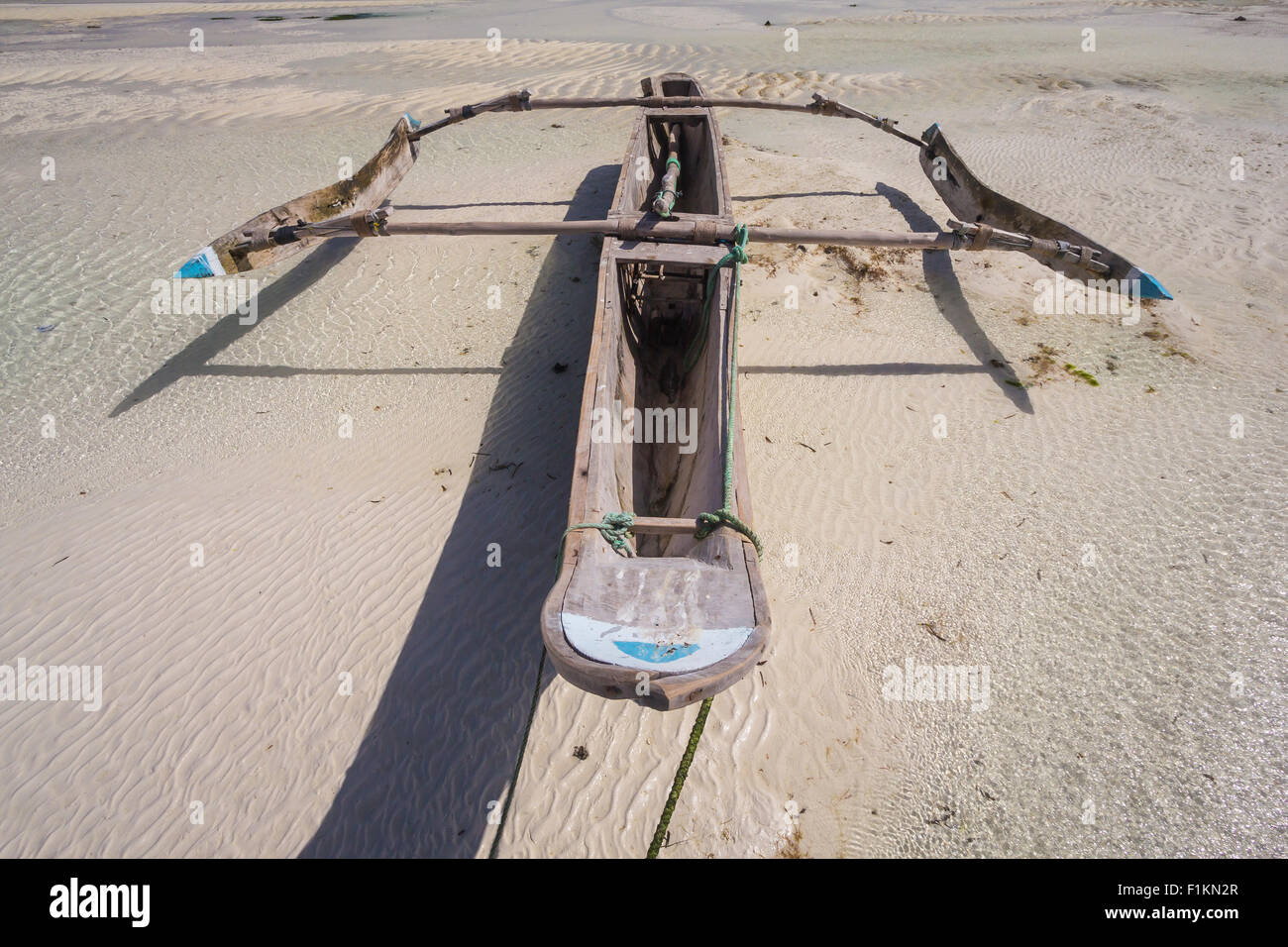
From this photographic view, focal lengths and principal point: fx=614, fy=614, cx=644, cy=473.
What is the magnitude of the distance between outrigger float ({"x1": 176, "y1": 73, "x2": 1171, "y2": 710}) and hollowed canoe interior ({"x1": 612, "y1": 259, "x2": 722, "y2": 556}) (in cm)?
2

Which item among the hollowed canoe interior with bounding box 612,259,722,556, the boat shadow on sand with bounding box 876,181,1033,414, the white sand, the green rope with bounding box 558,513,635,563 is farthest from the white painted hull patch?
the boat shadow on sand with bounding box 876,181,1033,414

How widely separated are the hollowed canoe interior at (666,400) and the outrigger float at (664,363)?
2cm

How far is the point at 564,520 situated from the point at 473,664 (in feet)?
4.05

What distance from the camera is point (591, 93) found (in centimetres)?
1241

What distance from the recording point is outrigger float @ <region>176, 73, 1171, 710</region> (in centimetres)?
241

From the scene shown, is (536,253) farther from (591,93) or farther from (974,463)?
(591,93)

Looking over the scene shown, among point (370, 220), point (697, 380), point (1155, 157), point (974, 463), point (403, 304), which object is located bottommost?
point (974, 463)

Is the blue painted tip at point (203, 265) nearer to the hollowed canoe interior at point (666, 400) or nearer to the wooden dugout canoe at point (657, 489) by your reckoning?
the wooden dugout canoe at point (657, 489)

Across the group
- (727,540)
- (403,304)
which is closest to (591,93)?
(403,304)

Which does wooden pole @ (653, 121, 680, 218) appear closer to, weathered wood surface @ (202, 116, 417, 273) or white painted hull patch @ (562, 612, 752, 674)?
weathered wood surface @ (202, 116, 417, 273)

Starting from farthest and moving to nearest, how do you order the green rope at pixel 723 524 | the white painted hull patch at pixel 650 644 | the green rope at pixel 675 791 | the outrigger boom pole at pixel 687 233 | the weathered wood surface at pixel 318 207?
the weathered wood surface at pixel 318 207
the outrigger boom pole at pixel 687 233
the green rope at pixel 723 524
the green rope at pixel 675 791
the white painted hull patch at pixel 650 644

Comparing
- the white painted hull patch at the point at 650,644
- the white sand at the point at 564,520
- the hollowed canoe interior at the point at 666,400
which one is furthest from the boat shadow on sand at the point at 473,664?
the white painted hull patch at the point at 650,644

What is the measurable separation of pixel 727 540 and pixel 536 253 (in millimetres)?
5845

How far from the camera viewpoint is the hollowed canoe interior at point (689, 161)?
7051 mm
